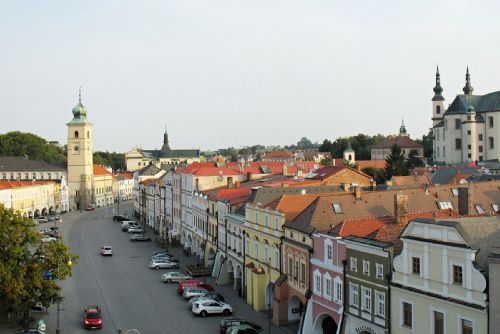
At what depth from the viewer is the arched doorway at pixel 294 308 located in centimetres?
4053

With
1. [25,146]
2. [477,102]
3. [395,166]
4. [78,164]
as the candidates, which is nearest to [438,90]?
[477,102]

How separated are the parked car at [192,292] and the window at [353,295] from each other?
56.5ft

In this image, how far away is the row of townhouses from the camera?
26016 mm

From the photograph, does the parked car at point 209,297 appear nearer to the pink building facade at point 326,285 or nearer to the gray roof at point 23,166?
the pink building facade at point 326,285

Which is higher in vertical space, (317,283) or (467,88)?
(467,88)

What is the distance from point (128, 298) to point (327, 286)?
19.3 m

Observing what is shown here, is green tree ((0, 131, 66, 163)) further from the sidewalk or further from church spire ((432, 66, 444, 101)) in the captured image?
the sidewalk

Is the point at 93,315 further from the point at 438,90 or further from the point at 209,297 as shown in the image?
the point at 438,90

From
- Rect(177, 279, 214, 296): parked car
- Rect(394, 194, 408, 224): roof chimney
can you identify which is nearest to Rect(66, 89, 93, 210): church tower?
Rect(177, 279, 214, 296): parked car

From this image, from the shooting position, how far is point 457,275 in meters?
25.9

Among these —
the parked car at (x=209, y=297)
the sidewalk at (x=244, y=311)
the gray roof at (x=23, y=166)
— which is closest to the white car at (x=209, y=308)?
the sidewalk at (x=244, y=311)

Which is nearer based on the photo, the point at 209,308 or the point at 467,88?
the point at 209,308

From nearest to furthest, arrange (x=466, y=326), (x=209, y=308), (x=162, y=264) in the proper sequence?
1. (x=466, y=326)
2. (x=209, y=308)
3. (x=162, y=264)

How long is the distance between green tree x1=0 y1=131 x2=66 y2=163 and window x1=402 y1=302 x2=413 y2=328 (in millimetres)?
157721
